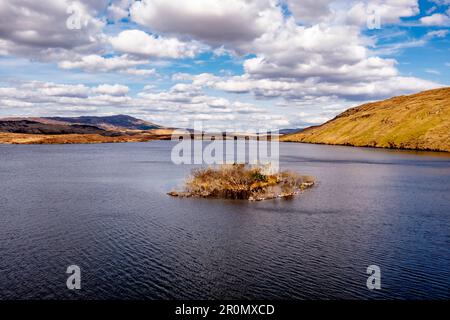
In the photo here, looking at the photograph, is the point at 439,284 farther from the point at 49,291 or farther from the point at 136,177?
the point at 136,177

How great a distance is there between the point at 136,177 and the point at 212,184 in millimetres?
33289

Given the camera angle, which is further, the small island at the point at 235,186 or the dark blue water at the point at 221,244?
the small island at the point at 235,186

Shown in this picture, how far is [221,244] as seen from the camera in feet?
141

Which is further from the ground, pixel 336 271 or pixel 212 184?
pixel 212 184

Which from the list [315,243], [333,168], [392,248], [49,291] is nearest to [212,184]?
[315,243]

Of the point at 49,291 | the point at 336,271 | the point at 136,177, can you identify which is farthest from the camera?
the point at 136,177

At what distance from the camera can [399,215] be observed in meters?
57.7

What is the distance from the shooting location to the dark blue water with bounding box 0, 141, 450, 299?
3169 cm

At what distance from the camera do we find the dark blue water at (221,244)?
31.7 metres

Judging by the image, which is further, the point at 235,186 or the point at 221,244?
the point at 235,186

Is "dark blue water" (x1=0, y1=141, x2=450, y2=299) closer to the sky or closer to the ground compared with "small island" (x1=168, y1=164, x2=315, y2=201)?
closer to the ground

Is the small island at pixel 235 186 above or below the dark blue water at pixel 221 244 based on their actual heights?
above

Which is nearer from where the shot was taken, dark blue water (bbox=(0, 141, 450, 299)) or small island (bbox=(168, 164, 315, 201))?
dark blue water (bbox=(0, 141, 450, 299))
